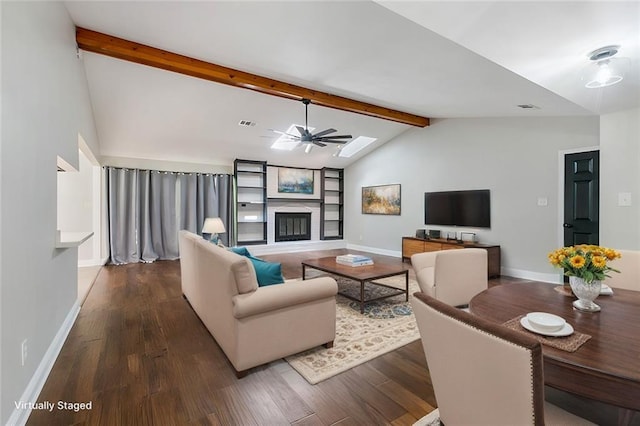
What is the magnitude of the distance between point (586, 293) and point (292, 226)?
7.21m

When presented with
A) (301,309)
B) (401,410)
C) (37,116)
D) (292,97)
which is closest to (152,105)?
(292,97)

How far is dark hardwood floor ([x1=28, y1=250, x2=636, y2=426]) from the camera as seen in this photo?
170 centimetres

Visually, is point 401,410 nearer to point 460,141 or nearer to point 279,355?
point 279,355

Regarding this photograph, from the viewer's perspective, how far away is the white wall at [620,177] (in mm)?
2711

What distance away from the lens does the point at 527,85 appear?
338 centimetres

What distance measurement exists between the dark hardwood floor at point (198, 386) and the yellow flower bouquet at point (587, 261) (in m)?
1.11

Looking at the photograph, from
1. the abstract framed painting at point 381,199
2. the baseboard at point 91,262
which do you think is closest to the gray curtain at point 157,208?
the baseboard at point 91,262

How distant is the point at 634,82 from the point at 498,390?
2825mm

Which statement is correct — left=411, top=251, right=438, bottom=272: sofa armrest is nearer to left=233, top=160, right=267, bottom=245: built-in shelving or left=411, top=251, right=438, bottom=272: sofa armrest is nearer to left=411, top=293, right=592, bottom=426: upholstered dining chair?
left=411, top=293, right=592, bottom=426: upholstered dining chair

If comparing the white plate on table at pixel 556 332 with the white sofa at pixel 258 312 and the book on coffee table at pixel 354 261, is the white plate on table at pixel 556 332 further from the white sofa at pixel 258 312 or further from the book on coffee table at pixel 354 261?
the book on coffee table at pixel 354 261

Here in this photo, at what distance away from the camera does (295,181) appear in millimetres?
8422

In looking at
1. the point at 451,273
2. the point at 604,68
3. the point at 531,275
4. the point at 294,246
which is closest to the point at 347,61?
the point at 604,68

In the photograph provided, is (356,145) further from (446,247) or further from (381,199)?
(446,247)

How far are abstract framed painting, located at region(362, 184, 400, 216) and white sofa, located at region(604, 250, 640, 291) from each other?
17.2 feet
